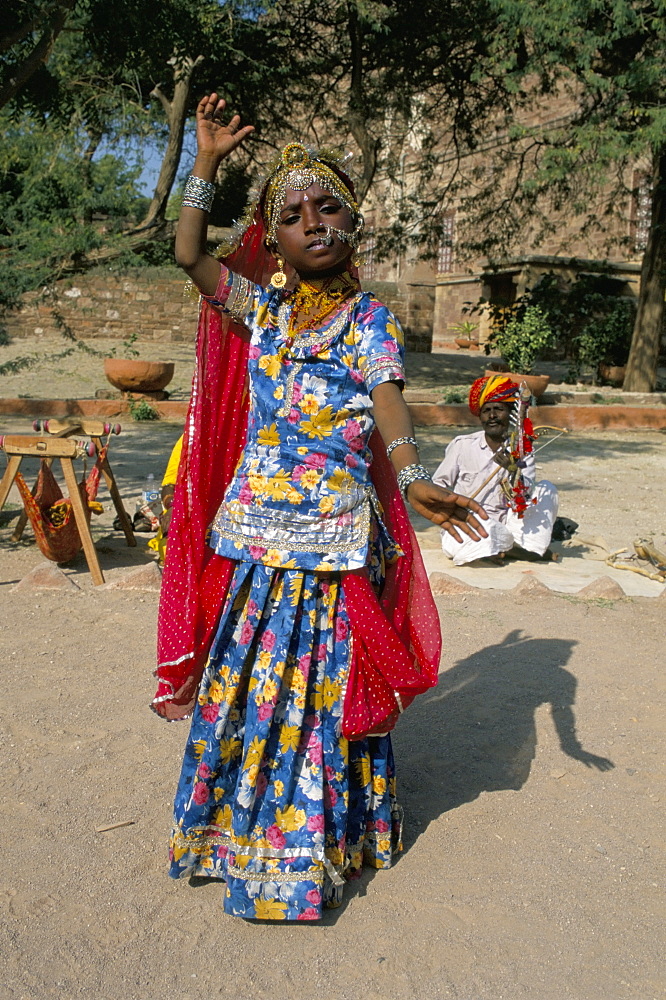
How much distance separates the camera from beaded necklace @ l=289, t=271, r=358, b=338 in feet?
8.34

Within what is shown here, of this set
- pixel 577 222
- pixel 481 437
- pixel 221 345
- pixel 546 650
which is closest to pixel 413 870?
pixel 221 345

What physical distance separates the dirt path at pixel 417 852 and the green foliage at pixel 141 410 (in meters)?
8.35

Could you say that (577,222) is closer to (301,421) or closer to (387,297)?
(387,297)

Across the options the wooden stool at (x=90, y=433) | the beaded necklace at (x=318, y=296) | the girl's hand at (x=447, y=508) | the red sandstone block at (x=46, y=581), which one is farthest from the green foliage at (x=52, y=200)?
the girl's hand at (x=447, y=508)

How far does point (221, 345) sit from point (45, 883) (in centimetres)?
162

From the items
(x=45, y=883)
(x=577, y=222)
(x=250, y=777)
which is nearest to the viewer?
(x=250, y=777)

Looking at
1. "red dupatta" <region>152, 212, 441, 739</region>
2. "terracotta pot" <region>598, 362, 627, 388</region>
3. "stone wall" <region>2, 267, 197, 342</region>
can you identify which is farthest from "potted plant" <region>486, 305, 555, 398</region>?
"red dupatta" <region>152, 212, 441, 739</region>

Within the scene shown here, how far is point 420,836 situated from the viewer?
115 inches

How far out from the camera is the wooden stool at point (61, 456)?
5656 mm

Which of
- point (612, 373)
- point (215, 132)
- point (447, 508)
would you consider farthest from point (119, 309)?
point (447, 508)

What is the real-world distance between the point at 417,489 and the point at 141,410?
11.0 m

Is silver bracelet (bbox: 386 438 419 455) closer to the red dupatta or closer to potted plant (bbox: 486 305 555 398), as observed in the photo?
the red dupatta

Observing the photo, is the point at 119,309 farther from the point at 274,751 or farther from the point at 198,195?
the point at 274,751

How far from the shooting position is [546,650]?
4.62m
